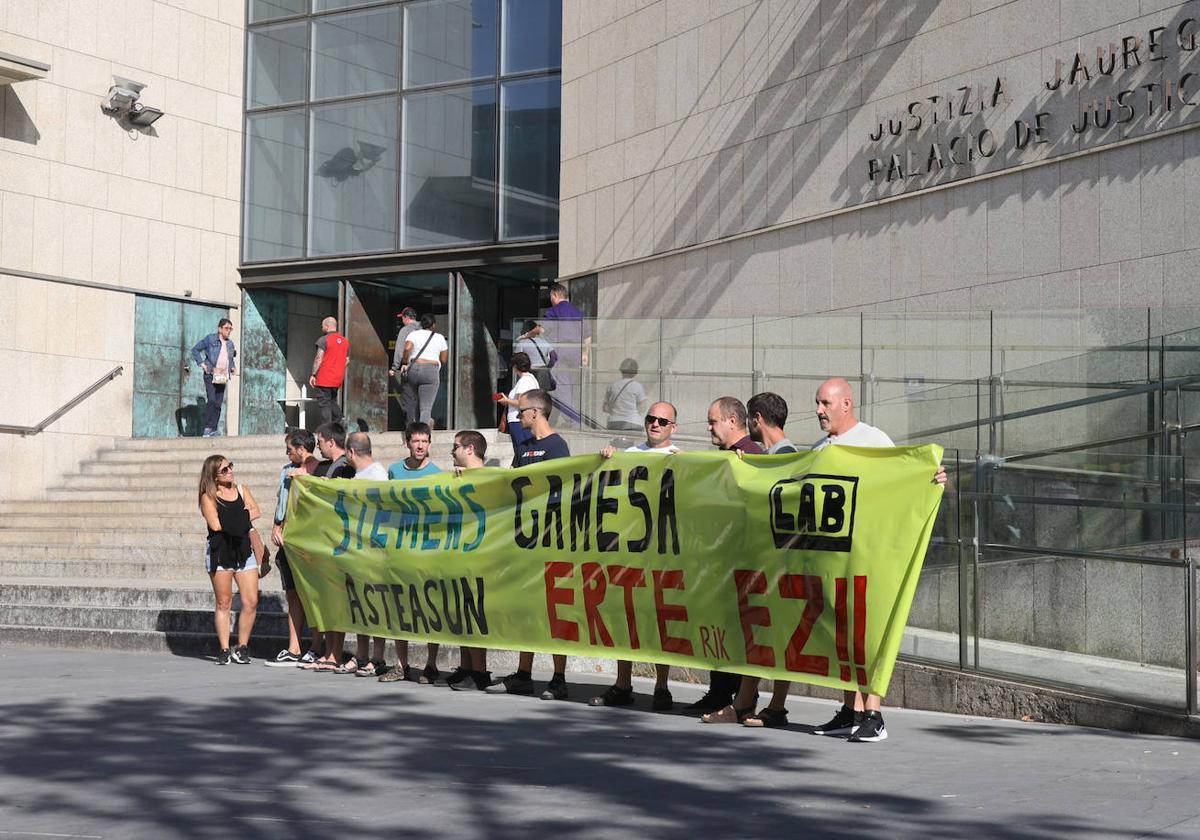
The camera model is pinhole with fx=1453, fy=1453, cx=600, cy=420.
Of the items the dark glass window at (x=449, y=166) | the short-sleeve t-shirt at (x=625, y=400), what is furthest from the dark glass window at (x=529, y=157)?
the short-sleeve t-shirt at (x=625, y=400)

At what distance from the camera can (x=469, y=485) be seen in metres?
9.89

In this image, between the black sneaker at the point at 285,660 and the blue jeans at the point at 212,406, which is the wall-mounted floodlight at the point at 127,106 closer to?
the blue jeans at the point at 212,406

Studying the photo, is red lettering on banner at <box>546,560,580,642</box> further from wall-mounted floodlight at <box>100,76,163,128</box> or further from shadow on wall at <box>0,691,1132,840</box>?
wall-mounted floodlight at <box>100,76,163,128</box>

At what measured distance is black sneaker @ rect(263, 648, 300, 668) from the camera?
1124 centimetres

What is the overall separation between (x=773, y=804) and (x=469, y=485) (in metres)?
4.48

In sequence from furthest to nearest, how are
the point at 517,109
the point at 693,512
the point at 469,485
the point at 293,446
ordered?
the point at 517,109 < the point at 293,446 < the point at 469,485 < the point at 693,512

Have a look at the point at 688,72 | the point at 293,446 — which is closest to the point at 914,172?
the point at 688,72

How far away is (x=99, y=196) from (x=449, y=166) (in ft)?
18.2

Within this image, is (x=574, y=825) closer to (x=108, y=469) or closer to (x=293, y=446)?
(x=293, y=446)

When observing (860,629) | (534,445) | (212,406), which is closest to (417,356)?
(212,406)

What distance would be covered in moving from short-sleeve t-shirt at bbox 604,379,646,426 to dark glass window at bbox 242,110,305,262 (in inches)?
426

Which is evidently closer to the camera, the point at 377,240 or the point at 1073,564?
the point at 1073,564

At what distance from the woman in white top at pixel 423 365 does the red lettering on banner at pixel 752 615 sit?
35.2 feet

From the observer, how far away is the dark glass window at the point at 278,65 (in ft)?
82.5
